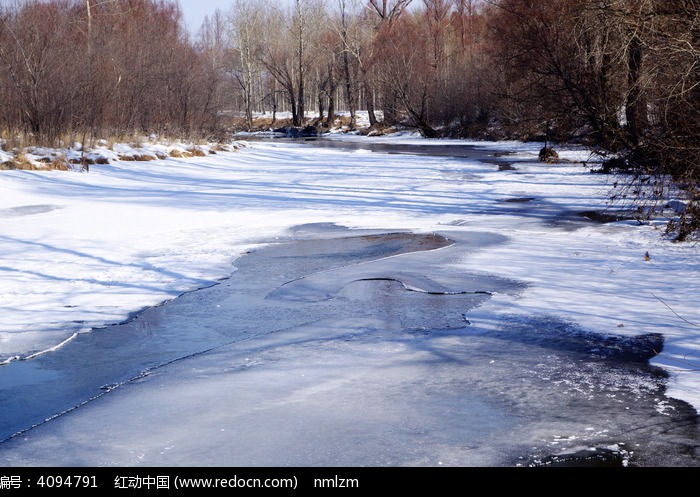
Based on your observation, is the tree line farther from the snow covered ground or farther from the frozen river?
the frozen river

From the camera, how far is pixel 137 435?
4.33 m

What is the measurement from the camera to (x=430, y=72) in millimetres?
52562

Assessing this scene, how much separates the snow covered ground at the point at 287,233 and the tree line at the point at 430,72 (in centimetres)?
145

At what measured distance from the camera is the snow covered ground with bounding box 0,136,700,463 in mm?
6870

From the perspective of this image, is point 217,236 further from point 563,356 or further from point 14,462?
point 14,462

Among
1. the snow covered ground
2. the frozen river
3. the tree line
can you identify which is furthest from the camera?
the tree line

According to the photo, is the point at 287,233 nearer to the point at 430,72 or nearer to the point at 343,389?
the point at 343,389

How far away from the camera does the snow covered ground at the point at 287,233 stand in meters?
6.87

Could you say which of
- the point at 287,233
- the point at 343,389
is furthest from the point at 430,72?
the point at 343,389

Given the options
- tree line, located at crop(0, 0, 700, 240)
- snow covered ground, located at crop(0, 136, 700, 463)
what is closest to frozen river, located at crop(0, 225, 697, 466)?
snow covered ground, located at crop(0, 136, 700, 463)

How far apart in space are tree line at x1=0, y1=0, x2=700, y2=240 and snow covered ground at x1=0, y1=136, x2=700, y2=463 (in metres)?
1.45

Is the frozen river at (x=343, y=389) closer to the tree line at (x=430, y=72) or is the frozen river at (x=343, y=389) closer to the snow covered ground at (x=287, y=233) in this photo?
the snow covered ground at (x=287, y=233)
